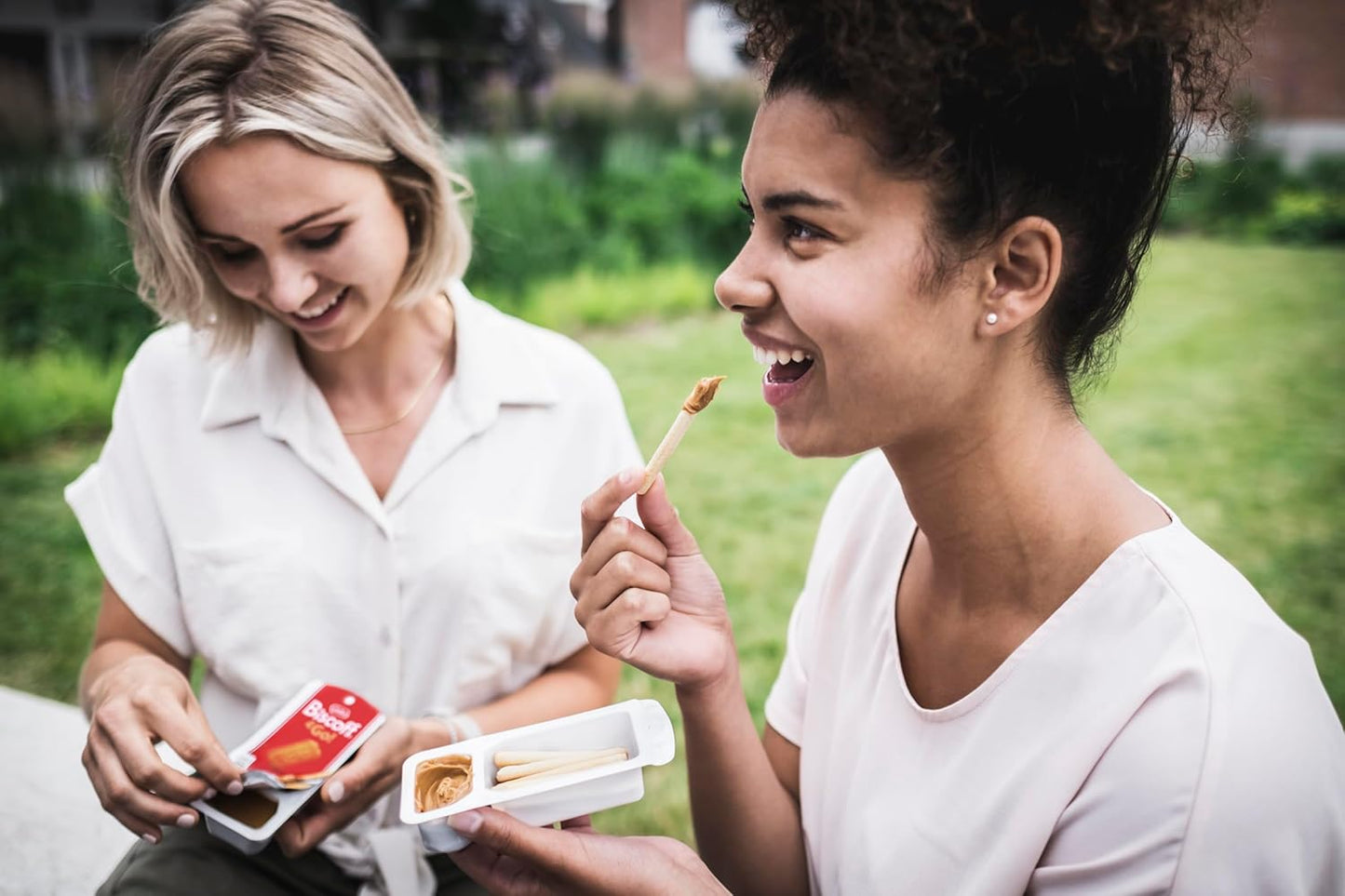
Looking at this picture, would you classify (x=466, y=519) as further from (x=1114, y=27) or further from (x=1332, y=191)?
(x=1332, y=191)

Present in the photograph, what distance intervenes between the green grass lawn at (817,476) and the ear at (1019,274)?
1.27 m

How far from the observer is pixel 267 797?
1845 mm

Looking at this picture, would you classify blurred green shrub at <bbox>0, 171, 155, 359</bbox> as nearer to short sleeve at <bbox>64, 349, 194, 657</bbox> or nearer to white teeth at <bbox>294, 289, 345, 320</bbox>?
short sleeve at <bbox>64, 349, 194, 657</bbox>

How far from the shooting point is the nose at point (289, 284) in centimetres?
205

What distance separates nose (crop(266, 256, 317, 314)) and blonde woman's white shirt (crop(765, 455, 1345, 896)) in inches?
52.1

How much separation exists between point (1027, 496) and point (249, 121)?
5.28 ft

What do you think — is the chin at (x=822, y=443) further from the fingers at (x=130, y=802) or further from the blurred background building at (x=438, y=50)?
the fingers at (x=130, y=802)

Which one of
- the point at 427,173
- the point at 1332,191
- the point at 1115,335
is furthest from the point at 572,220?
the point at 1332,191

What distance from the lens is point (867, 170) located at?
53.9 inches

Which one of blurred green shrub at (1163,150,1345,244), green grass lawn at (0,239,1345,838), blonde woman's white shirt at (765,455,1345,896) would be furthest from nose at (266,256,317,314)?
blurred green shrub at (1163,150,1345,244)

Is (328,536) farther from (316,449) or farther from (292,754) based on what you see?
(292,754)

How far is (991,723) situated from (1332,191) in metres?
17.7

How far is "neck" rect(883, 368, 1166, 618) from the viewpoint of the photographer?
1.50 metres

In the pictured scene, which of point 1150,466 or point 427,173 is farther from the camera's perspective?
point 1150,466
